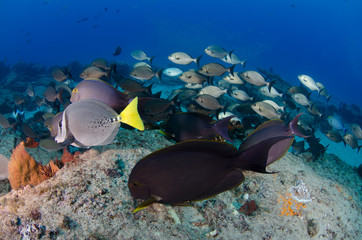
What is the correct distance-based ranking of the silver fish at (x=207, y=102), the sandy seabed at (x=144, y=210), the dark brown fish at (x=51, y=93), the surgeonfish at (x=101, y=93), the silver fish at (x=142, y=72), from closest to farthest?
the sandy seabed at (x=144, y=210) → the surgeonfish at (x=101, y=93) → the silver fish at (x=207, y=102) → the dark brown fish at (x=51, y=93) → the silver fish at (x=142, y=72)

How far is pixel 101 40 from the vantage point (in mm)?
103625

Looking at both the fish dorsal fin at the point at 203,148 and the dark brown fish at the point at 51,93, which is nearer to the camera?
the fish dorsal fin at the point at 203,148

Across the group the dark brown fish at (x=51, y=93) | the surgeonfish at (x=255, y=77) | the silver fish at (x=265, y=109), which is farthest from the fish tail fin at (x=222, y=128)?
the dark brown fish at (x=51, y=93)

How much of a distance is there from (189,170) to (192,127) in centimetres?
132

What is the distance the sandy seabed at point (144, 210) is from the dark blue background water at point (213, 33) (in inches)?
2478

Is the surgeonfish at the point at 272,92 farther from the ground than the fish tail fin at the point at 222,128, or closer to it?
closer to it

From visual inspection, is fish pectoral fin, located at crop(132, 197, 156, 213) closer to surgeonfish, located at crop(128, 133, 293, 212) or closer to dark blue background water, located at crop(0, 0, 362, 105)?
surgeonfish, located at crop(128, 133, 293, 212)

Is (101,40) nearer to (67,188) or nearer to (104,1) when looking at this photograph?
(104,1)

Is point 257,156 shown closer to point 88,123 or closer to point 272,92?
point 88,123

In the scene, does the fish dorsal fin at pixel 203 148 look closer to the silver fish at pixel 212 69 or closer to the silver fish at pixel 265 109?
the silver fish at pixel 265 109

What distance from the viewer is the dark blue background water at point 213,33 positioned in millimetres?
72188

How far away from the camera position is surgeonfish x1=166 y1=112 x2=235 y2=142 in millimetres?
2691

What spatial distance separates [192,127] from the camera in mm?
2754

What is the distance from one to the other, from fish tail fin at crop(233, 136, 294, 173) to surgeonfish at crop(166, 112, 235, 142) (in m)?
1.17
